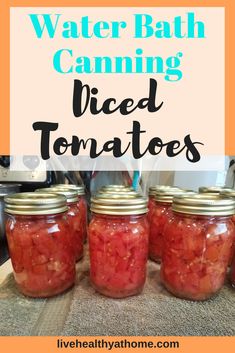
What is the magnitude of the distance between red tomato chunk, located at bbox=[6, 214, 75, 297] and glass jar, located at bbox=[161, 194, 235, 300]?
9.2 inches

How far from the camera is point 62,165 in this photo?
1.05m

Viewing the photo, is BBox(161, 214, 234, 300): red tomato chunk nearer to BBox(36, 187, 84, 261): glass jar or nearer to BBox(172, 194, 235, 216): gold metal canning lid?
BBox(172, 194, 235, 216): gold metal canning lid

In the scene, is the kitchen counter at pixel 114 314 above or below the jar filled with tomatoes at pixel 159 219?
below

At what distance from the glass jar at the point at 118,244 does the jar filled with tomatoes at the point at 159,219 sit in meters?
0.16

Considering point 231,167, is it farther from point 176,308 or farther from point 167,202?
point 176,308

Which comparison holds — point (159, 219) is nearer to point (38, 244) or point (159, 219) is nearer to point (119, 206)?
point (119, 206)

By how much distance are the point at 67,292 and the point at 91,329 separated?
0.13 meters

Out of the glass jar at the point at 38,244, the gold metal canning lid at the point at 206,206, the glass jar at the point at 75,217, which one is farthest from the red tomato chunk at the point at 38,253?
the gold metal canning lid at the point at 206,206

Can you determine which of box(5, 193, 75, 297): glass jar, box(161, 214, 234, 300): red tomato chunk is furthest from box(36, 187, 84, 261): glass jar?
box(161, 214, 234, 300): red tomato chunk

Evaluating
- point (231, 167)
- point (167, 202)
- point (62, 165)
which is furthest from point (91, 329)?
point (231, 167)

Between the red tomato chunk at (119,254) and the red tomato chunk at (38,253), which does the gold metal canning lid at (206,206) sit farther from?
the red tomato chunk at (38,253)

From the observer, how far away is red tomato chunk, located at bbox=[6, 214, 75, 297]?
482mm

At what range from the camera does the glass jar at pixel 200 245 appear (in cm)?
48

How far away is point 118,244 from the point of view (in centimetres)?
49
